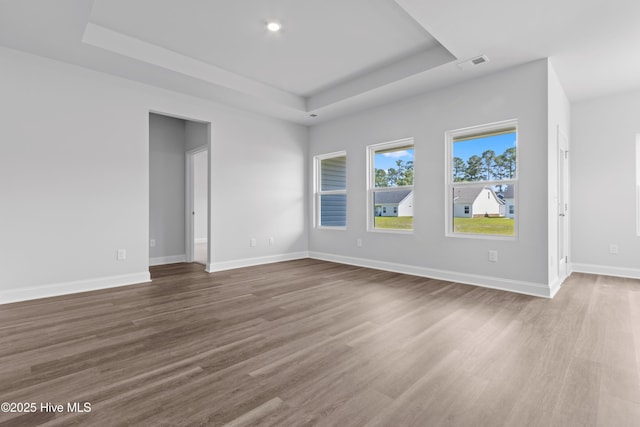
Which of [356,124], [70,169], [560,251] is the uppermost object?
[356,124]

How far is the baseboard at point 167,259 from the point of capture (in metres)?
5.60

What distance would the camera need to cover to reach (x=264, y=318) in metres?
2.78

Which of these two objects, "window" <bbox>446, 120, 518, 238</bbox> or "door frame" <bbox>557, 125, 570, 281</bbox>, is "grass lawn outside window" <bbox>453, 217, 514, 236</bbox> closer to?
"window" <bbox>446, 120, 518, 238</bbox>

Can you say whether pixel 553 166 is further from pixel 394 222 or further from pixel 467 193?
pixel 394 222

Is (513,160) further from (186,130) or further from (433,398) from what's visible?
(186,130)

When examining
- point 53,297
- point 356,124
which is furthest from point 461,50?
point 53,297

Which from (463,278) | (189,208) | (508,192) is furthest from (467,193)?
(189,208)

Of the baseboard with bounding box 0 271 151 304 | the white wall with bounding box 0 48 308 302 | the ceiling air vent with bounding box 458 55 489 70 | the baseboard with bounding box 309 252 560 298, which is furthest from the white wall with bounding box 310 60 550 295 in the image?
the baseboard with bounding box 0 271 151 304

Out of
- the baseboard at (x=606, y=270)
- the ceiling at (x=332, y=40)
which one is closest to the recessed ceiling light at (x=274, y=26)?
the ceiling at (x=332, y=40)

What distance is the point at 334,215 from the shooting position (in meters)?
5.99

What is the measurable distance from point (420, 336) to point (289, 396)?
1210 millimetres

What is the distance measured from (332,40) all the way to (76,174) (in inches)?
133

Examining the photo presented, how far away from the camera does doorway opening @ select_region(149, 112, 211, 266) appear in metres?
5.64

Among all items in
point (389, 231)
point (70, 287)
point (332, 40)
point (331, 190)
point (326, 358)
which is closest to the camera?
point (326, 358)
